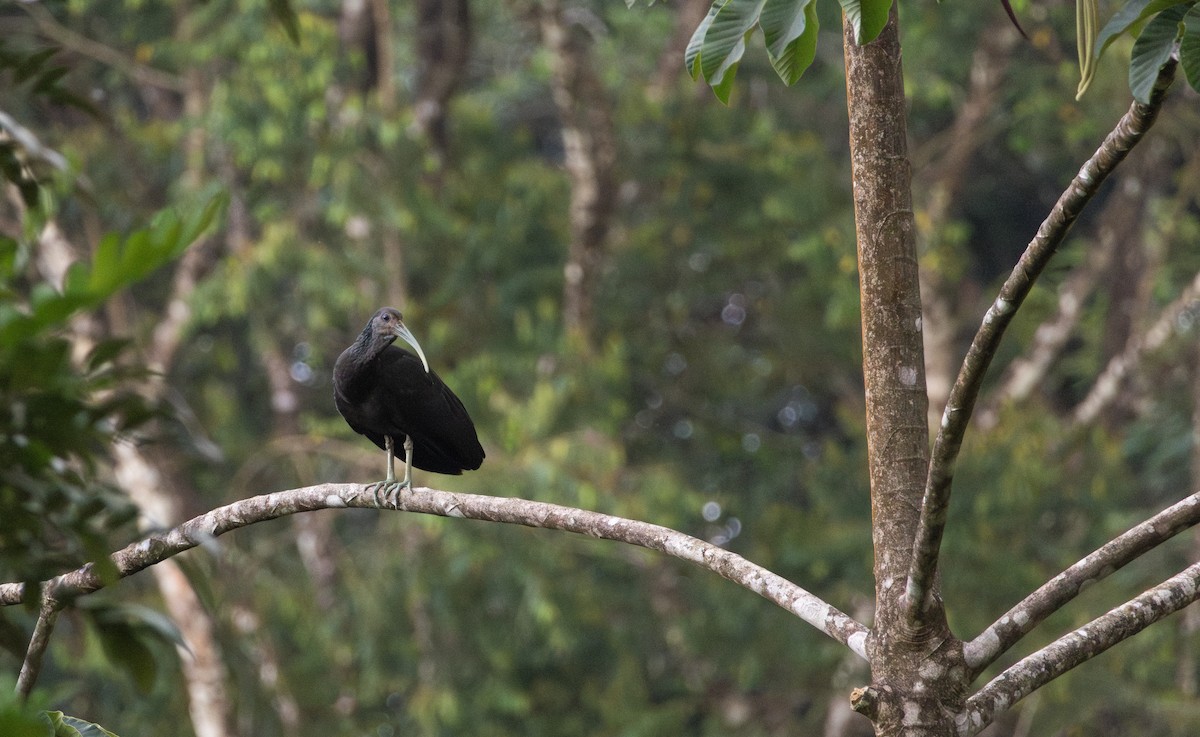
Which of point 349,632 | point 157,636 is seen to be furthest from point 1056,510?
point 157,636

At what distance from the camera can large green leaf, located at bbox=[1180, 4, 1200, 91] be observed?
6.70ft

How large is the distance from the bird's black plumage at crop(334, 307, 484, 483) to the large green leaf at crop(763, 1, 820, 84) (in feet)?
9.75

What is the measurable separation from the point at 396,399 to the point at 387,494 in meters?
1.18

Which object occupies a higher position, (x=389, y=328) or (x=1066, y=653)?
(x=389, y=328)

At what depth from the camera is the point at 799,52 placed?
8.18 feet

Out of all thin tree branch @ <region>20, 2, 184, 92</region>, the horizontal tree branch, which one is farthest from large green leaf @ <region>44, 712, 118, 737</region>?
thin tree branch @ <region>20, 2, 184, 92</region>

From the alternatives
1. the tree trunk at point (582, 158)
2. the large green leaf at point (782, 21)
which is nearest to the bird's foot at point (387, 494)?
the large green leaf at point (782, 21)

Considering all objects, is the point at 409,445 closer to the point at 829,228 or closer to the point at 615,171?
the point at 615,171

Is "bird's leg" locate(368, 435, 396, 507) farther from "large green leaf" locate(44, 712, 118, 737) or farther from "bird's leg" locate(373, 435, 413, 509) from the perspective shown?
"large green leaf" locate(44, 712, 118, 737)

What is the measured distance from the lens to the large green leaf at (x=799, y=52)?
2.40 m

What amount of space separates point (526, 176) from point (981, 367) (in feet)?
36.4

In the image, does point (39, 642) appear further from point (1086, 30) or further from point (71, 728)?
point (1086, 30)

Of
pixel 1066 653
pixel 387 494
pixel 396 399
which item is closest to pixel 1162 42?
pixel 1066 653

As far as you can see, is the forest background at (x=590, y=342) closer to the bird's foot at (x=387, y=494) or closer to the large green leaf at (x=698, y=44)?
the bird's foot at (x=387, y=494)
